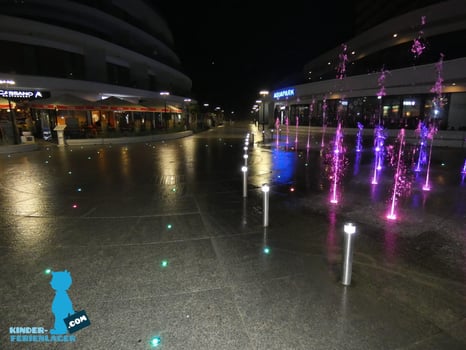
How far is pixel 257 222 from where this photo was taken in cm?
574

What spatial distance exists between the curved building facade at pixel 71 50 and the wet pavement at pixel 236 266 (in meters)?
17.3

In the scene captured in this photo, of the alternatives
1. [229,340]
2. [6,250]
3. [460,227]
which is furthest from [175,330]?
[460,227]

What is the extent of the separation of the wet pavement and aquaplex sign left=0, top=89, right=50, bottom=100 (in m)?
21.0

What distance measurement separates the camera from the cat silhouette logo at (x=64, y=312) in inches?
116

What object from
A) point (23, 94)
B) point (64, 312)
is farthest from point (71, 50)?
point (64, 312)

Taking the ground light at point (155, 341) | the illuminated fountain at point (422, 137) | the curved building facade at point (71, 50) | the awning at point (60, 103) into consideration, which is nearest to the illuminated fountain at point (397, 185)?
the illuminated fountain at point (422, 137)

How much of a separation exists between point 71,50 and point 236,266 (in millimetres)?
32900

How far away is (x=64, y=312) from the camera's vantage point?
3105mm

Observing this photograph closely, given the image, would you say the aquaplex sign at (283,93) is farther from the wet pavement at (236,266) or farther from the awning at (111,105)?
the wet pavement at (236,266)

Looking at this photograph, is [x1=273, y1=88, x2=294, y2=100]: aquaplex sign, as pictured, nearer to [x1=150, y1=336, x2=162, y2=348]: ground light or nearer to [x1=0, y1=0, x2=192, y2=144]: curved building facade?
[x1=0, y1=0, x2=192, y2=144]: curved building facade

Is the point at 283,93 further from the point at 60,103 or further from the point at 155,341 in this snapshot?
the point at 155,341

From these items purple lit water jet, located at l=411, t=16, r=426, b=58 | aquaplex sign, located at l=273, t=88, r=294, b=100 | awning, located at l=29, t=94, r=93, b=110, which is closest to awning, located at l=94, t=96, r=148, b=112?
awning, located at l=29, t=94, r=93, b=110

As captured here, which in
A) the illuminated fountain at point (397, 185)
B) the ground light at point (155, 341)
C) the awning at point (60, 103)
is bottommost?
the ground light at point (155, 341)

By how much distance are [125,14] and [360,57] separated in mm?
31144
